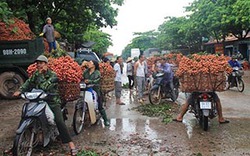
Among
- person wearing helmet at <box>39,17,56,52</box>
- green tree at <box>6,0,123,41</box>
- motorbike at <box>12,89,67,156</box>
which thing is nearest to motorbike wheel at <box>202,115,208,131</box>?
motorbike at <box>12,89,67,156</box>

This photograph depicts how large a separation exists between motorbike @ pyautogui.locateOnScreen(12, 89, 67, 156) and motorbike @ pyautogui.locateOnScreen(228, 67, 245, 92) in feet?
31.2

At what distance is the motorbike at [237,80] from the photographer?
12.2 m

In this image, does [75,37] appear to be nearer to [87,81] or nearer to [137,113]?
[137,113]

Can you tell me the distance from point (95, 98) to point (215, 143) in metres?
2.70

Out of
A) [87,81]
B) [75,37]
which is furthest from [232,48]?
[87,81]

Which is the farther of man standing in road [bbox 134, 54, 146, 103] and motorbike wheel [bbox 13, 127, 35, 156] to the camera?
man standing in road [bbox 134, 54, 146, 103]

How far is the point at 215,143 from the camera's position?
5.29 metres

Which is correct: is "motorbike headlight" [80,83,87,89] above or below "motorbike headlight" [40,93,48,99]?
above

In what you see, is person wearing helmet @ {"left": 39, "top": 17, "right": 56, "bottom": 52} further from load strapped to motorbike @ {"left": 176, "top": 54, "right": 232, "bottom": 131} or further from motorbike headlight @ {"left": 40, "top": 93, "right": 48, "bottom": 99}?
motorbike headlight @ {"left": 40, "top": 93, "right": 48, "bottom": 99}

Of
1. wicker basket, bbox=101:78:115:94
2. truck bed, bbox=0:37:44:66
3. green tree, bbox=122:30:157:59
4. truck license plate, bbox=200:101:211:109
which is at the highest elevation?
green tree, bbox=122:30:157:59

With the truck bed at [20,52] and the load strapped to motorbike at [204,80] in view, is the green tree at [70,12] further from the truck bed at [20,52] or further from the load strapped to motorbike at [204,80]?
the load strapped to motorbike at [204,80]

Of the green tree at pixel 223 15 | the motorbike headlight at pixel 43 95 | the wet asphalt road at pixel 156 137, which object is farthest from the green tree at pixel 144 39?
the motorbike headlight at pixel 43 95

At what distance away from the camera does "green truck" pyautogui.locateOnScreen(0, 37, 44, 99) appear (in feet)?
33.3

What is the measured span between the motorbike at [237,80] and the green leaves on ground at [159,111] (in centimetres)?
452
